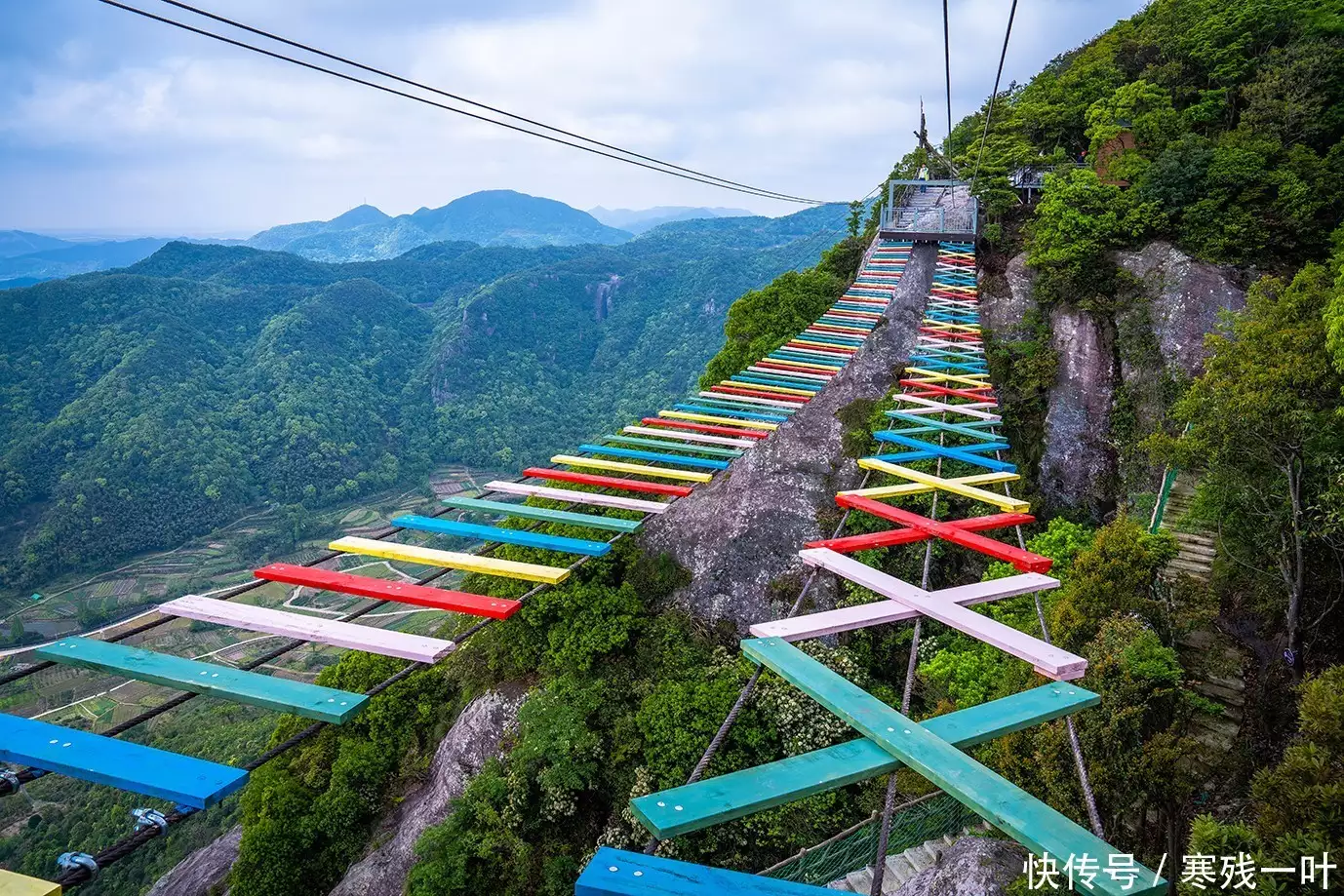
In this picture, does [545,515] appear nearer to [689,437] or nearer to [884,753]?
[689,437]

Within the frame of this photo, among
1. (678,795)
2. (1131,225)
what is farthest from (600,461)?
(1131,225)

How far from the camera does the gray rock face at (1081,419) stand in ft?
43.2

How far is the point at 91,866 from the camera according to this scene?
3.16 metres

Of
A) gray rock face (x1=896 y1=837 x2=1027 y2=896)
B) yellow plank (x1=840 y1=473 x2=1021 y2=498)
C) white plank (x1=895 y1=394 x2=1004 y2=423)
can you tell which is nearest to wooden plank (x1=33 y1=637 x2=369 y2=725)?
gray rock face (x1=896 y1=837 x2=1027 y2=896)

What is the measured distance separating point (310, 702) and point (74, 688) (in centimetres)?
6883

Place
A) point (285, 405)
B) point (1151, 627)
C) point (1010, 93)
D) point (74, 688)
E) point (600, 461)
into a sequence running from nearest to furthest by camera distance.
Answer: point (1151, 627) → point (600, 461) → point (1010, 93) → point (74, 688) → point (285, 405)

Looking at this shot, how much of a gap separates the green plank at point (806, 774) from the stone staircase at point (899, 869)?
423cm

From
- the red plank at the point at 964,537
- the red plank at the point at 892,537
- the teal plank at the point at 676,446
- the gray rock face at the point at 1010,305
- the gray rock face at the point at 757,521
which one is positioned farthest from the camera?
the gray rock face at the point at 1010,305

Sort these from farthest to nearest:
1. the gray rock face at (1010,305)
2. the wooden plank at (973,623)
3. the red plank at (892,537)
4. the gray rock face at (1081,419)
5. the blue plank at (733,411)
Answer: the gray rock face at (1010,305)
the gray rock face at (1081,419)
the blue plank at (733,411)
the red plank at (892,537)
the wooden plank at (973,623)

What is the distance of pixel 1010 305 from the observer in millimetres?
16516

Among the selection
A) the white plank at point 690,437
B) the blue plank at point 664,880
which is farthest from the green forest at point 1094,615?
the blue plank at point 664,880

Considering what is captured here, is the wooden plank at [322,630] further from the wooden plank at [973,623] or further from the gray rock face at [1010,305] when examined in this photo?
the gray rock face at [1010,305]

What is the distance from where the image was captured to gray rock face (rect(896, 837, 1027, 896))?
5.58 m

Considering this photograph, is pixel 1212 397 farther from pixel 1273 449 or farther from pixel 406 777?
pixel 406 777
